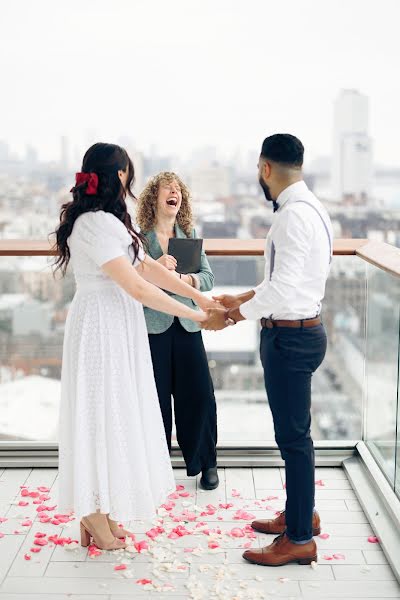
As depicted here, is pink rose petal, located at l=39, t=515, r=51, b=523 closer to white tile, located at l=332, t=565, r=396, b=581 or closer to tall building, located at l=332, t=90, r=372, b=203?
white tile, located at l=332, t=565, r=396, b=581

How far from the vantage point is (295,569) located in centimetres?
285

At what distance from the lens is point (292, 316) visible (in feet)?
8.84

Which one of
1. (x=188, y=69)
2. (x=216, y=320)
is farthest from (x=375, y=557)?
(x=188, y=69)

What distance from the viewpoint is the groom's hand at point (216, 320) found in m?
3.16

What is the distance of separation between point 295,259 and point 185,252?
0.94m

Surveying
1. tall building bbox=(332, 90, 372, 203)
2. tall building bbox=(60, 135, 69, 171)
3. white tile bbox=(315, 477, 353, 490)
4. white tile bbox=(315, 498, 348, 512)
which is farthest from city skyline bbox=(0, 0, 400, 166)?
white tile bbox=(315, 498, 348, 512)

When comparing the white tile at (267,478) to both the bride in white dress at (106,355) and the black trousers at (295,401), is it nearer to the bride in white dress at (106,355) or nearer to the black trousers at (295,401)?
the black trousers at (295,401)

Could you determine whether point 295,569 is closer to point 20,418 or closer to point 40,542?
point 40,542

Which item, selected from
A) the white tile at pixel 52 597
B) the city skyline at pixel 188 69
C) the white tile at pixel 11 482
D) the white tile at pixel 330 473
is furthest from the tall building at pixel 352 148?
the white tile at pixel 52 597

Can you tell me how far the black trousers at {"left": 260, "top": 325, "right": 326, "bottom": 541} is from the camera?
271cm

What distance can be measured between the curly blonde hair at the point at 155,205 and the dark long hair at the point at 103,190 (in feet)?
2.19

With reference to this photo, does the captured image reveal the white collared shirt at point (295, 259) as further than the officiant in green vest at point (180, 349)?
→ No

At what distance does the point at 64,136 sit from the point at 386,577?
15.2 metres

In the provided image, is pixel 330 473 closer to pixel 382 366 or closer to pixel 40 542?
pixel 382 366
